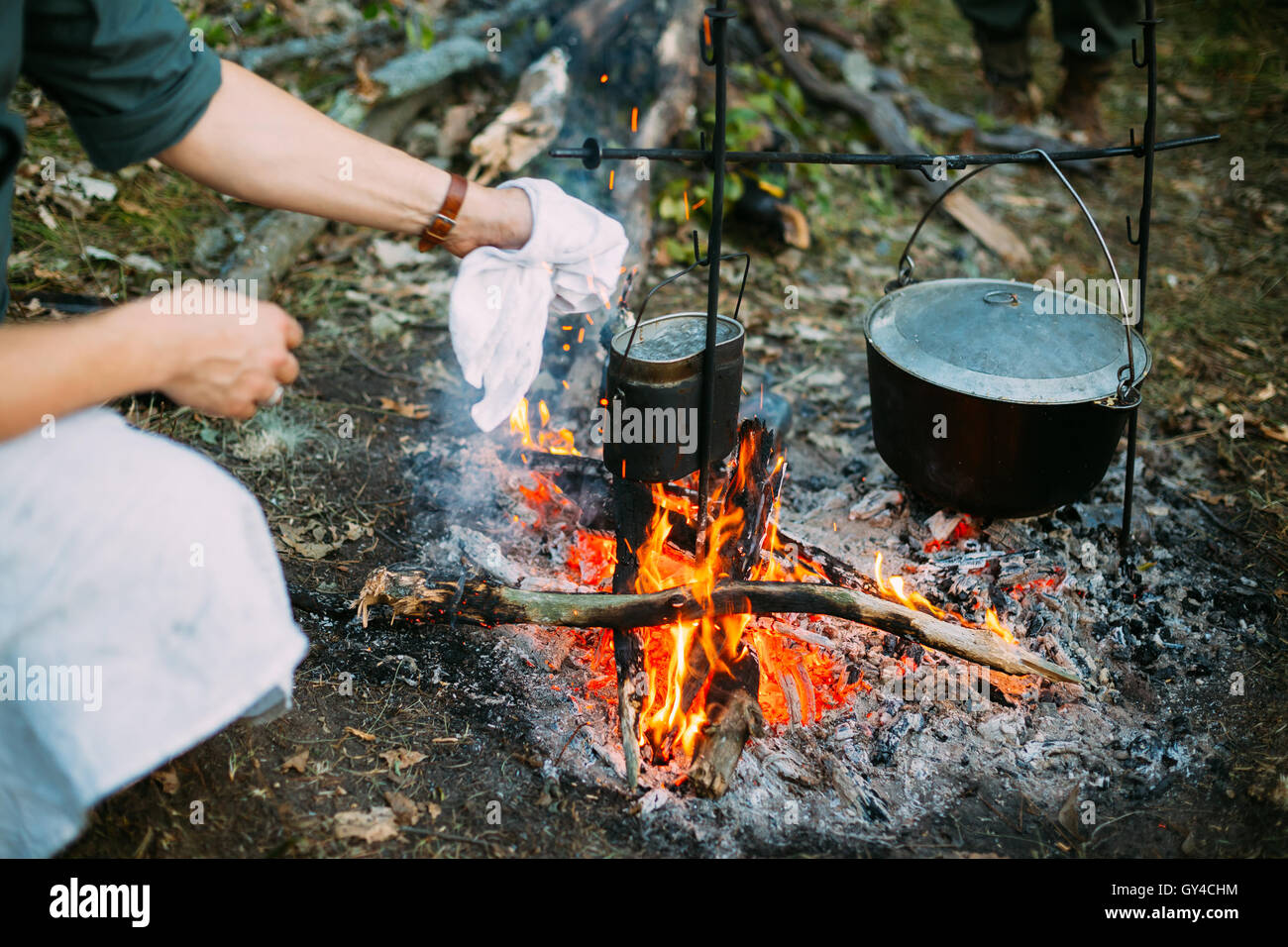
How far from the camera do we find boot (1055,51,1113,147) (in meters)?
7.02

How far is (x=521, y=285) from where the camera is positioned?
2.60 m

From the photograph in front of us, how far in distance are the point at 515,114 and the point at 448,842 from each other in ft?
12.1

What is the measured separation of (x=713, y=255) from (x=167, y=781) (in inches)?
83.4

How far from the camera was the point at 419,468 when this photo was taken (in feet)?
12.5

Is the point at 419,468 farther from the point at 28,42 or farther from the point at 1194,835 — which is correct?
the point at 1194,835

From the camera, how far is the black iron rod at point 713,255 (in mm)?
2242

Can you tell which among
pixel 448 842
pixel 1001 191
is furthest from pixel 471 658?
pixel 1001 191

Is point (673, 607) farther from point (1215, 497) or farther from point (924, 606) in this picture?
point (1215, 497)

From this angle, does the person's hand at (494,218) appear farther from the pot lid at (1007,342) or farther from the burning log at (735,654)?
the pot lid at (1007,342)

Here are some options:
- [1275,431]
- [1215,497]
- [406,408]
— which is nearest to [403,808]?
[406,408]

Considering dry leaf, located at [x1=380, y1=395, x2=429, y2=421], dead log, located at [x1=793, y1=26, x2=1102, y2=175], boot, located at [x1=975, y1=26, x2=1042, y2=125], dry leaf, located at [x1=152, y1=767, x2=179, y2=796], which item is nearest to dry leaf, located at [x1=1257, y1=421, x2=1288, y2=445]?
dead log, located at [x1=793, y1=26, x2=1102, y2=175]

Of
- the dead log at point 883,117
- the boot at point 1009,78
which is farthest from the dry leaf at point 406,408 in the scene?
the boot at point 1009,78

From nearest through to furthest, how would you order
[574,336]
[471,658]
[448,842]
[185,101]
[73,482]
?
[73,482] → [185,101] → [448,842] → [471,658] → [574,336]

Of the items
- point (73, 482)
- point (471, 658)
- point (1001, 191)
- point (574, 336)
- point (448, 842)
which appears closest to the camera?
point (73, 482)
